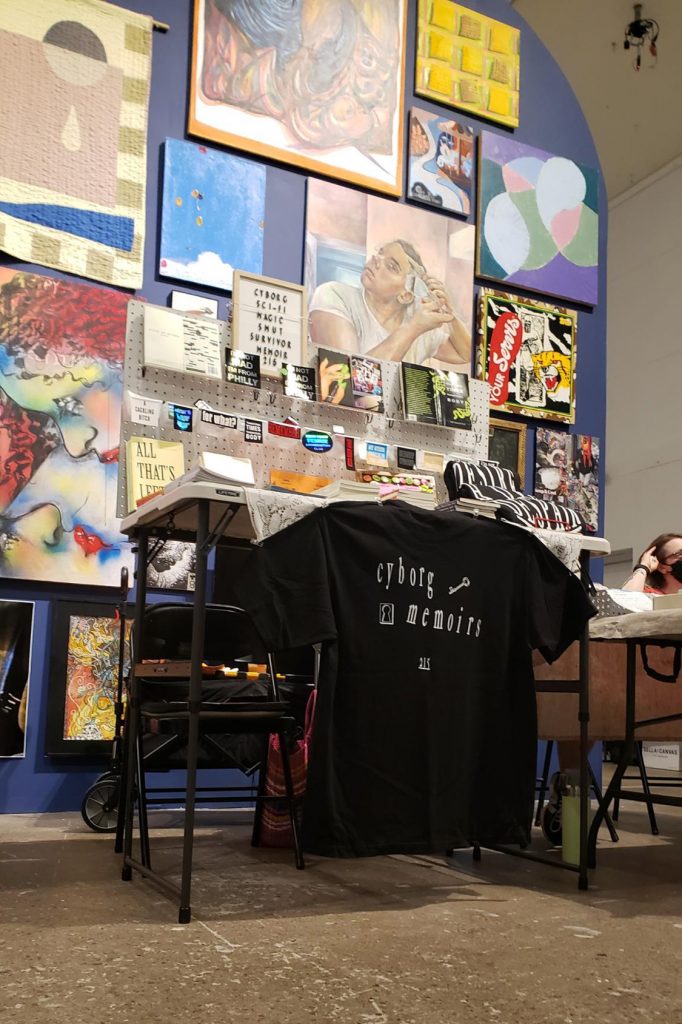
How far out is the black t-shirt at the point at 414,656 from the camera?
221cm

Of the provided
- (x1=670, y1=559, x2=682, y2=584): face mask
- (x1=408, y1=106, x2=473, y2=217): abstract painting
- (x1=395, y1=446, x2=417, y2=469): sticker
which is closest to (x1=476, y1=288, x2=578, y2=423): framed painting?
(x1=408, y1=106, x2=473, y2=217): abstract painting

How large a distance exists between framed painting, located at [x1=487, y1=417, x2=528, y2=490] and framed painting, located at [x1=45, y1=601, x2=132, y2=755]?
2109mm

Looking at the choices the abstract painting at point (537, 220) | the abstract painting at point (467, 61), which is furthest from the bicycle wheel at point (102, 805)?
the abstract painting at point (467, 61)

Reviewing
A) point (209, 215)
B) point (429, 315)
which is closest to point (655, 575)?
point (429, 315)

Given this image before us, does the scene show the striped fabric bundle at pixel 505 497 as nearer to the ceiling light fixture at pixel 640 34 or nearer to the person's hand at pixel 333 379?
the person's hand at pixel 333 379

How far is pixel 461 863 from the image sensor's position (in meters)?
2.89

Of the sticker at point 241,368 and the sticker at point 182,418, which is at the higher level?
the sticker at point 241,368

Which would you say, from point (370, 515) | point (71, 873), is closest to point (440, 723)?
point (370, 515)

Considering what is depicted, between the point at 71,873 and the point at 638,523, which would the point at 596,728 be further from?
the point at 638,523

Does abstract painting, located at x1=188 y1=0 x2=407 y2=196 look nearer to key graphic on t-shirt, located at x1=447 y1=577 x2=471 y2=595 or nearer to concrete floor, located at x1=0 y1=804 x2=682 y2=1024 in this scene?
key graphic on t-shirt, located at x1=447 y1=577 x2=471 y2=595

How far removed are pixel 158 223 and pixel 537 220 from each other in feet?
7.11

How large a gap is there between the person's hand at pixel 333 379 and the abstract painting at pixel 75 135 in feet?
3.74

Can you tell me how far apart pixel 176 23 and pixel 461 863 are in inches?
149

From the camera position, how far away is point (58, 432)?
3883 millimetres
